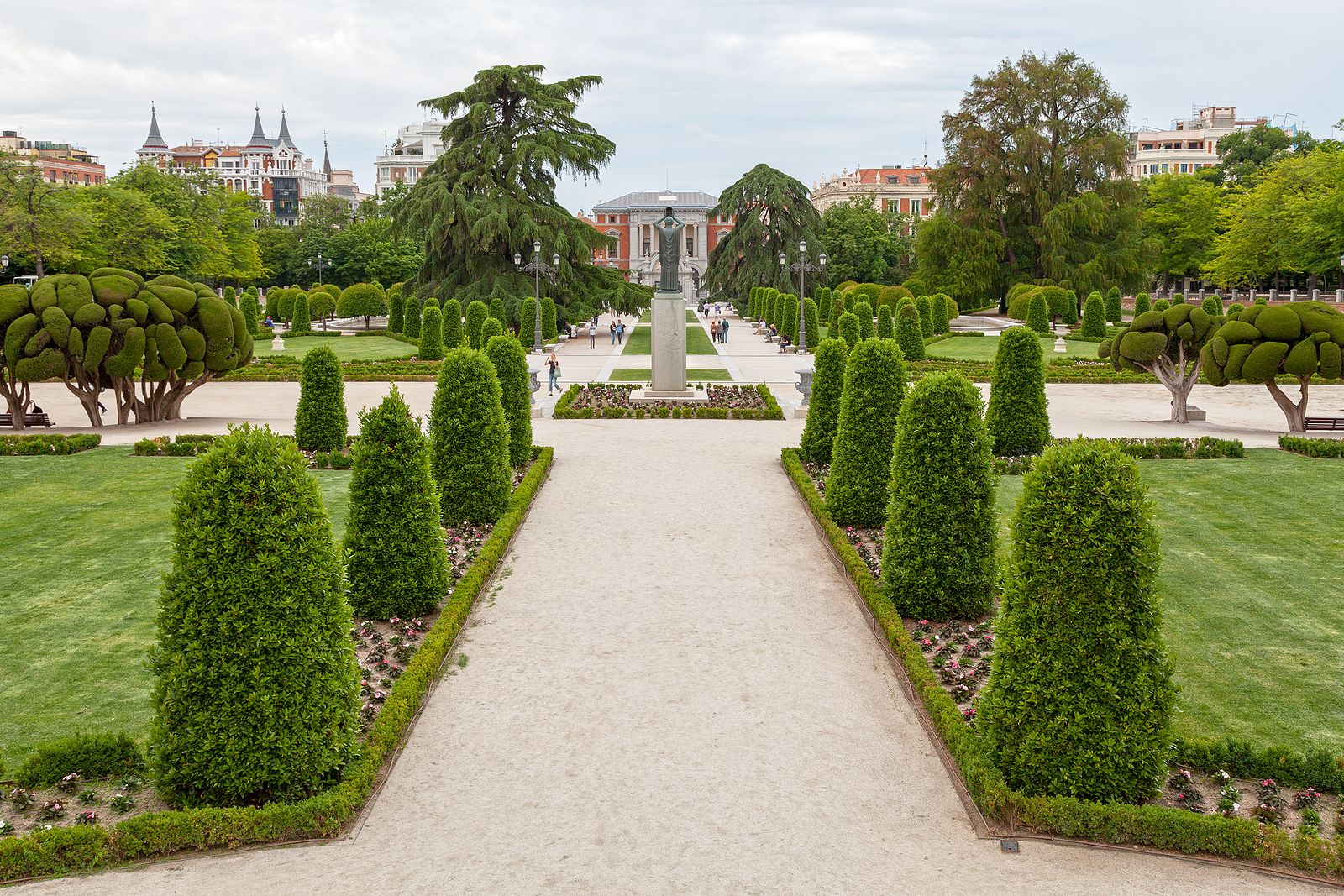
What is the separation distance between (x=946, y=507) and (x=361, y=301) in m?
48.2

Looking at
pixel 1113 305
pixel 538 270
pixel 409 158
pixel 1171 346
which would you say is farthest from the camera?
pixel 409 158

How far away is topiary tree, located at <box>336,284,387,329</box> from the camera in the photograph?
176ft

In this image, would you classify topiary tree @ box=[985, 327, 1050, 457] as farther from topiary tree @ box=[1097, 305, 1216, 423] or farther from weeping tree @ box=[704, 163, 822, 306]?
weeping tree @ box=[704, 163, 822, 306]

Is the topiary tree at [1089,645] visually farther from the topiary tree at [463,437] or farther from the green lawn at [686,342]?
the green lawn at [686,342]

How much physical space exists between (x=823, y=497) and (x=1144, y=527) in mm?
7831

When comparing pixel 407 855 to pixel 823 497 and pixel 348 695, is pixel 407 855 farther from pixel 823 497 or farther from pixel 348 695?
pixel 823 497

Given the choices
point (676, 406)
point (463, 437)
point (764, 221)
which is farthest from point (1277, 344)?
point (764, 221)

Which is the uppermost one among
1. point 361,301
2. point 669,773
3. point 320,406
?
point 361,301

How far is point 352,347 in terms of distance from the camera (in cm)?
4075

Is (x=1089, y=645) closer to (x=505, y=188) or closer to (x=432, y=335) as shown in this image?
(x=432, y=335)

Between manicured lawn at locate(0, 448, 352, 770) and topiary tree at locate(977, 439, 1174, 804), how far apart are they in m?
5.39

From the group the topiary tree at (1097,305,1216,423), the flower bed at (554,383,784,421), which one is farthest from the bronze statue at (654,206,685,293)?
the topiary tree at (1097,305,1216,423)

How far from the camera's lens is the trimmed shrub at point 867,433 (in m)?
12.3

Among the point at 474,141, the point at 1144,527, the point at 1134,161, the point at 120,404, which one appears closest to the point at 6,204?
the point at 474,141
